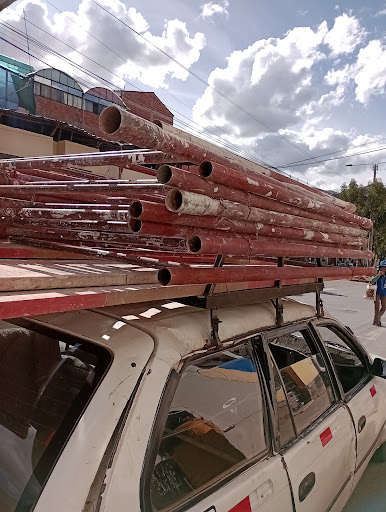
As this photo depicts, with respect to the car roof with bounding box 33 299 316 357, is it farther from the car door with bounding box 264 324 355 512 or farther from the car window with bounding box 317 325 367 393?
the car window with bounding box 317 325 367 393

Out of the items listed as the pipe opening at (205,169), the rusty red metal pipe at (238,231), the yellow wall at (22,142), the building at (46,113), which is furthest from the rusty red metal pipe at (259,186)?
the yellow wall at (22,142)

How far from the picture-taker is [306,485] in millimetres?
1911

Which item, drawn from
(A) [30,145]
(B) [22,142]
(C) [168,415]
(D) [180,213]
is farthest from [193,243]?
(A) [30,145]

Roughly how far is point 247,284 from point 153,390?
79 centimetres

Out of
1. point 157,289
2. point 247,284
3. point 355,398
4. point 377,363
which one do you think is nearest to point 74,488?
point 157,289

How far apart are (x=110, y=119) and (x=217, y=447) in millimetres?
1421

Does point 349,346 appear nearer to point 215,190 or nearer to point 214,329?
point 214,329

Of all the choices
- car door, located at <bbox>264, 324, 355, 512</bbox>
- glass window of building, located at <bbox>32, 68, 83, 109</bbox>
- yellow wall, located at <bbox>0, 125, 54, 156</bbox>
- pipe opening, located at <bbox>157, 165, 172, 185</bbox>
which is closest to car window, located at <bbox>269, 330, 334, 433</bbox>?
car door, located at <bbox>264, 324, 355, 512</bbox>

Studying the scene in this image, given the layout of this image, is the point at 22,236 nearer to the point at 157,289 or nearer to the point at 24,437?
the point at 157,289

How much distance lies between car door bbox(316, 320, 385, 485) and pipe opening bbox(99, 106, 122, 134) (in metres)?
1.89

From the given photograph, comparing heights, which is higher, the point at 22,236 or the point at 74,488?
the point at 22,236

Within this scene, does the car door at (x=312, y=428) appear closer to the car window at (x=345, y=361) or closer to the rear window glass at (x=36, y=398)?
the car window at (x=345, y=361)

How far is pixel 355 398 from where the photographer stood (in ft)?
8.64

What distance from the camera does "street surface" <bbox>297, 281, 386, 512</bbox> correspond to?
267cm
